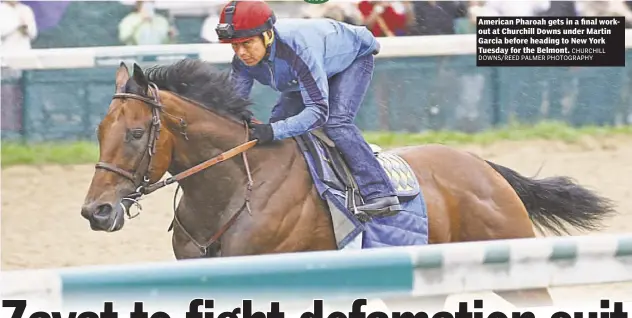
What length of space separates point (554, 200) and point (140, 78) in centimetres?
188

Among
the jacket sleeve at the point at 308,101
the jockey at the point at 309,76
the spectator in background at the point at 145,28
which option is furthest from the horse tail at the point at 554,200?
the spectator in background at the point at 145,28

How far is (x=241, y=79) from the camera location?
4195 millimetres

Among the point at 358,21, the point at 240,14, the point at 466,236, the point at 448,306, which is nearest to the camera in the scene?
the point at 240,14

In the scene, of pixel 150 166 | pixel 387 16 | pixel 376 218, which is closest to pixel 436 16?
pixel 387 16

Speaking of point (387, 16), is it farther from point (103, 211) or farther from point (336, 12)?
point (103, 211)

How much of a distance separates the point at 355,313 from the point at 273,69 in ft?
4.71

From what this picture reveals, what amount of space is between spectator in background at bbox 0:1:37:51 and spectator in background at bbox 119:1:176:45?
0.52 metres

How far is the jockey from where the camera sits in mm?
3957

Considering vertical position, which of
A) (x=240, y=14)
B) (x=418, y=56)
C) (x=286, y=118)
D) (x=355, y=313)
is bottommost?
(x=355, y=313)

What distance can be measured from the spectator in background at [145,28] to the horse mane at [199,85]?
258 cm

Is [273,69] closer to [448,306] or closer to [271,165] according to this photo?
[271,165]

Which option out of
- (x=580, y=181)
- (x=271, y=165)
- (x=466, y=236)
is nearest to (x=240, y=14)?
(x=271, y=165)

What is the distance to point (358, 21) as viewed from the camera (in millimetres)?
6613

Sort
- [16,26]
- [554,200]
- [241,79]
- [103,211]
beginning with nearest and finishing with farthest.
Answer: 1. [103,211]
2. [241,79]
3. [554,200]
4. [16,26]
